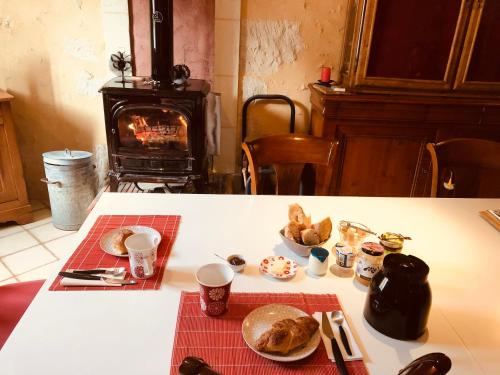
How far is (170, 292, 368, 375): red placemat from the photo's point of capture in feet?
2.45

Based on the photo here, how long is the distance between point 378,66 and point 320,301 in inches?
70.2

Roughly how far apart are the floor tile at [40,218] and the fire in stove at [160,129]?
101 cm

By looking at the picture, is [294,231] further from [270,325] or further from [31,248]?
[31,248]

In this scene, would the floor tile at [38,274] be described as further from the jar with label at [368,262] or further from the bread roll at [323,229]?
the jar with label at [368,262]

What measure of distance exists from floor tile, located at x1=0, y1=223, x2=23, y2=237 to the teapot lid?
8.34ft

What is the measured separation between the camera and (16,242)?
2.47 metres

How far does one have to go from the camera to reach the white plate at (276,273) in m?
1.01

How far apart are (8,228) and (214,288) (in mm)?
2351

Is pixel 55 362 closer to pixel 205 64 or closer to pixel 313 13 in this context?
pixel 205 64

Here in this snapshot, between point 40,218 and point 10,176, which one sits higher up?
point 10,176

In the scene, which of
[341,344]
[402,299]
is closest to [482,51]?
[402,299]

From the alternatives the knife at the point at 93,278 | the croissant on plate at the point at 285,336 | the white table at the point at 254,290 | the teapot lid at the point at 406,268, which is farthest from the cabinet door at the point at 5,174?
the teapot lid at the point at 406,268

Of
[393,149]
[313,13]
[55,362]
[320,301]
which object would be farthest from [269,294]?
[313,13]

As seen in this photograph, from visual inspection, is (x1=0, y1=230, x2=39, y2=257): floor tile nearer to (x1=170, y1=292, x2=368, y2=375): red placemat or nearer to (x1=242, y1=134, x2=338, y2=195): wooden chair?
(x1=242, y1=134, x2=338, y2=195): wooden chair
